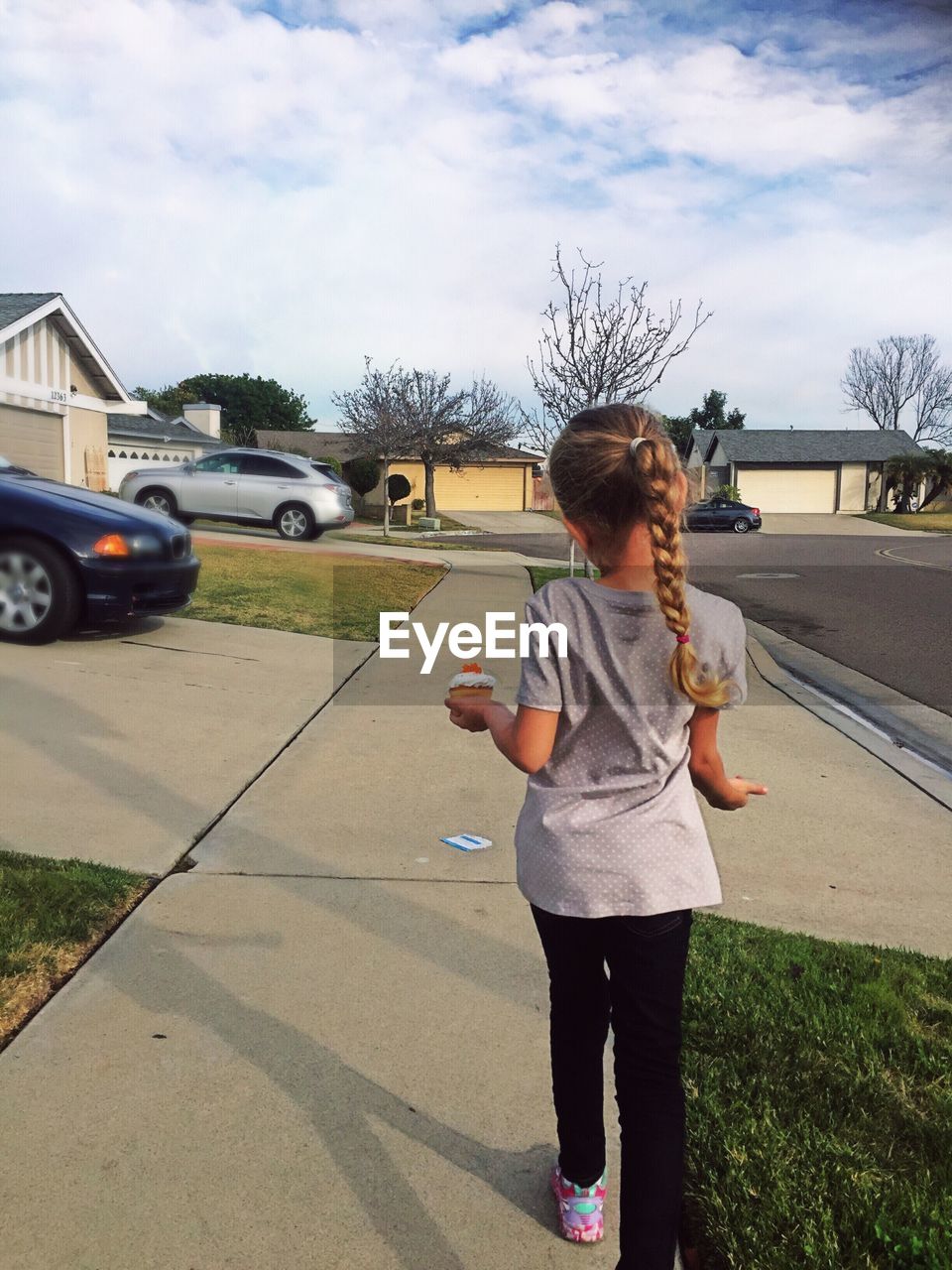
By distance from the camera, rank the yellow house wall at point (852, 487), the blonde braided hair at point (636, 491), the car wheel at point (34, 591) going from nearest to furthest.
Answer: the blonde braided hair at point (636, 491) < the car wheel at point (34, 591) < the yellow house wall at point (852, 487)

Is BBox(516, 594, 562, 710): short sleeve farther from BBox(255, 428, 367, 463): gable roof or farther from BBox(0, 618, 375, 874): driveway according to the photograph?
BBox(255, 428, 367, 463): gable roof

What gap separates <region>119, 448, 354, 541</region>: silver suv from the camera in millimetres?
18859

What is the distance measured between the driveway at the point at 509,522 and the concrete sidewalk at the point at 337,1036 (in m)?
31.5

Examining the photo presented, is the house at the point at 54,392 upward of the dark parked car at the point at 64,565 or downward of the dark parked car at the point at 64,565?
upward

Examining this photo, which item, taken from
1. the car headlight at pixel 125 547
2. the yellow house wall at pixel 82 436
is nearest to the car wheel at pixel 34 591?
the car headlight at pixel 125 547

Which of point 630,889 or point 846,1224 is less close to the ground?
point 630,889

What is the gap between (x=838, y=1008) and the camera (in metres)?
3.07

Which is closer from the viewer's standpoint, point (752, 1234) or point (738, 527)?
point (752, 1234)

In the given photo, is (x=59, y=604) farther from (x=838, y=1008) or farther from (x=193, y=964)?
(x=838, y=1008)

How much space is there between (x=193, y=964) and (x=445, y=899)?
947 millimetres


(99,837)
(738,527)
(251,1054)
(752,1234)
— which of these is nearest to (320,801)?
(99,837)

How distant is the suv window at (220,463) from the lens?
754 inches

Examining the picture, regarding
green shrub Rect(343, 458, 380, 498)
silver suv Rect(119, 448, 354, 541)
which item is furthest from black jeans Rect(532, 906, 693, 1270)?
green shrub Rect(343, 458, 380, 498)

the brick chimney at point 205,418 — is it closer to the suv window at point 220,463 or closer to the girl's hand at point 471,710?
the suv window at point 220,463
